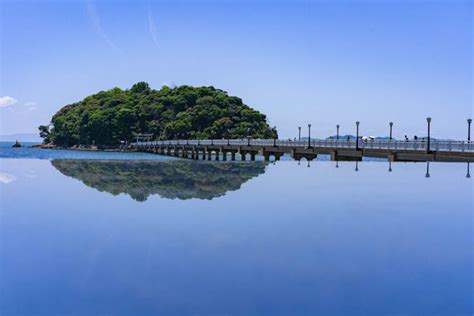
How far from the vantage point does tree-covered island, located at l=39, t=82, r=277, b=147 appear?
11450 centimetres

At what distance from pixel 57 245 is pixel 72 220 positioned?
13.8 ft

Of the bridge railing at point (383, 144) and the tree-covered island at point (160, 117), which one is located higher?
the tree-covered island at point (160, 117)

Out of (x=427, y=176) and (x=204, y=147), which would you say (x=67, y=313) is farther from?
(x=204, y=147)

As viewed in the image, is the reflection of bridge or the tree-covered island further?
the tree-covered island

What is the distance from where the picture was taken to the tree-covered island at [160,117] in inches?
4508

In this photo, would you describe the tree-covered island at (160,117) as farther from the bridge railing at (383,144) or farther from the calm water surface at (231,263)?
the calm water surface at (231,263)

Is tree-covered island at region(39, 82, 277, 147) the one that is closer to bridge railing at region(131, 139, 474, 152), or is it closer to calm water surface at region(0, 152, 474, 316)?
bridge railing at region(131, 139, 474, 152)

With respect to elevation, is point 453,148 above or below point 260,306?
above

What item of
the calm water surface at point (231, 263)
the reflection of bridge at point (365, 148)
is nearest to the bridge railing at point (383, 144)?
the reflection of bridge at point (365, 148)

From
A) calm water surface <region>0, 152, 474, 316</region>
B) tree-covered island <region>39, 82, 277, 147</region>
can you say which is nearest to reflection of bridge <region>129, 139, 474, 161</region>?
calm water surface <region>0, 152, 474, 316</region>

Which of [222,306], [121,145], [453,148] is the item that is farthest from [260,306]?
[121,145]

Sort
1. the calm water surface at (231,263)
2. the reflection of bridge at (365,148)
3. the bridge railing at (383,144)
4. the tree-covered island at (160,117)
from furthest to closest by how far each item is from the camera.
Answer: the tree-covered island at (160,117)
the reflection of bridge at (365,148)
the bridge railing at (383,144)
the calm water surface at (231,263)

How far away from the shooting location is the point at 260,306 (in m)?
10.3

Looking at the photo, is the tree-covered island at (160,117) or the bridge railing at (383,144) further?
the tree-covered island at (160,117)
